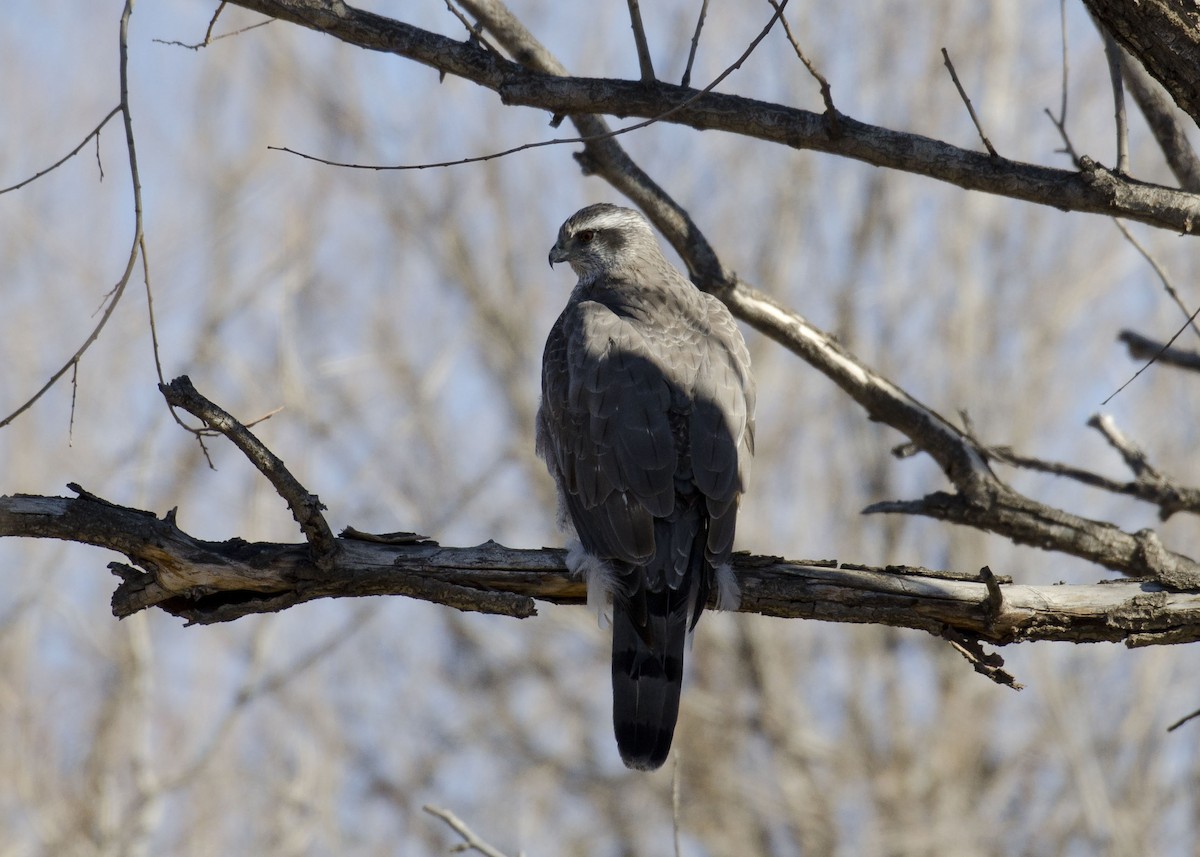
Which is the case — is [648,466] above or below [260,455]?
above

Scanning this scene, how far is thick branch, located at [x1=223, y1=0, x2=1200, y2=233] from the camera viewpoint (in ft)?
13.3

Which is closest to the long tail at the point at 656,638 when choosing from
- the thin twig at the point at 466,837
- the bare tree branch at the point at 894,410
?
the thin twig at the point at 466,837

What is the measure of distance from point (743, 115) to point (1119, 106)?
1382 millimetres

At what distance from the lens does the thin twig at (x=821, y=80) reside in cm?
375

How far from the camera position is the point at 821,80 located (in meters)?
3.82

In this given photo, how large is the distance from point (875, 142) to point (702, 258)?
4.23 feet

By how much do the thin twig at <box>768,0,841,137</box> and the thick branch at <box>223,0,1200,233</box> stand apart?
0.08 ft

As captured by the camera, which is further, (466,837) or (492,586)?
(492,586)

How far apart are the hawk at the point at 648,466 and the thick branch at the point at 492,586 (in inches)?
9.4

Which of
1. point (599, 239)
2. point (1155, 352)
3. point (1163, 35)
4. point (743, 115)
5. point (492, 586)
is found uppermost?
point (599, 239)

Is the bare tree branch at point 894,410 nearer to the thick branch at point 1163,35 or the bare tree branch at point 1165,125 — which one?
the bare tree branch at point 1165,125

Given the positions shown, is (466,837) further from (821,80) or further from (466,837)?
(821,80)

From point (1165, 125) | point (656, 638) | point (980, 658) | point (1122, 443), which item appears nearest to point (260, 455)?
point (656, 638)

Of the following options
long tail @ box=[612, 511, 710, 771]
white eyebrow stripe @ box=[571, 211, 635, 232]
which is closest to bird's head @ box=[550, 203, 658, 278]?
white eyebrow stripe @ box=[571, 211, 635, 232]
